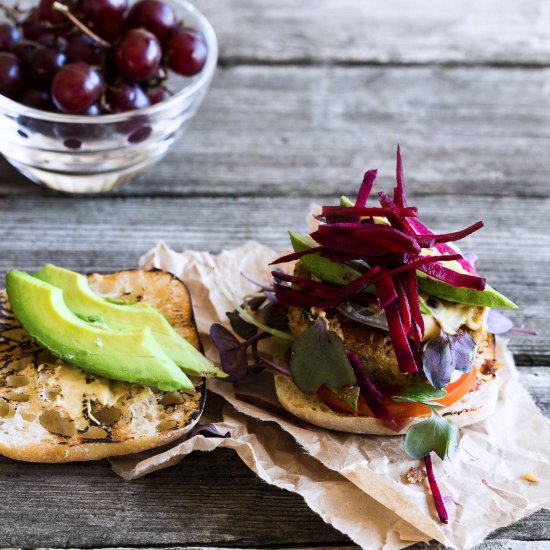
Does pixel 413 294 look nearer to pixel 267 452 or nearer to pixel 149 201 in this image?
pixel 267 452

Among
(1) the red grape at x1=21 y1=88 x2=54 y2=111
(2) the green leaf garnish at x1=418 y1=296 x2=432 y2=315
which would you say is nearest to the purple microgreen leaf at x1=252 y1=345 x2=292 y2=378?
(2) the green leaf garnish at x1=418 y1=296 x2=432 y2=315

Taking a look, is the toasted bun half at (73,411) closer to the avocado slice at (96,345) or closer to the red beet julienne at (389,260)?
the avocado slice at (96,345)

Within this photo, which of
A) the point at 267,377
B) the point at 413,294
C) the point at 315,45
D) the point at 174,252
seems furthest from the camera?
the point at 315,45

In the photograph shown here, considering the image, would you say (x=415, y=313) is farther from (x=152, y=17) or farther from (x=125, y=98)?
(x=152, y=17)

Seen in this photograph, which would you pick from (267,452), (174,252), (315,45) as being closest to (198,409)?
(267,452)

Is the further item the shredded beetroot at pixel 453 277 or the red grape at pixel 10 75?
the red grape at pixel 10 75

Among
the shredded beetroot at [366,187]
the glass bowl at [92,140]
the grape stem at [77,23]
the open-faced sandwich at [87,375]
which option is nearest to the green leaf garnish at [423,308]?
the shredded beetroot at [366,187]
